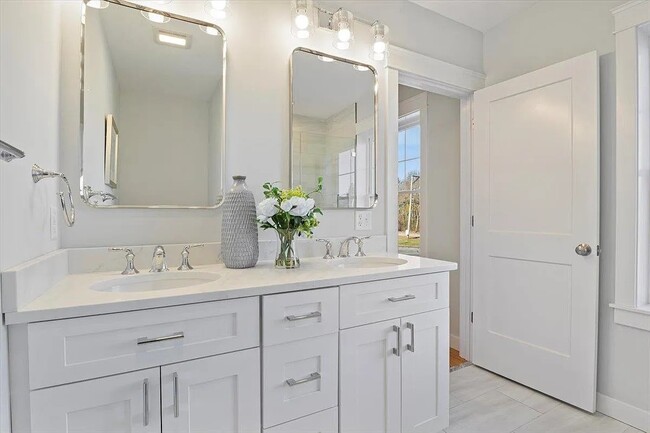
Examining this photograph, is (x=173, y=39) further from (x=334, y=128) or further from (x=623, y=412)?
(x=623, y=412)

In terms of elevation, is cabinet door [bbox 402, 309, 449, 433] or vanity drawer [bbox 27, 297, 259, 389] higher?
vanity drawer [bbox 27, 297, 259, 389]

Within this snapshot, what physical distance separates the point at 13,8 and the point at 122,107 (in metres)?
0.57

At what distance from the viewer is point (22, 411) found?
85 centimetres

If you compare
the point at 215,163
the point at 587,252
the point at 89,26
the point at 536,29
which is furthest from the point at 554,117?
the point at 89,26

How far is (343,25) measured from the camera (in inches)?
73.7

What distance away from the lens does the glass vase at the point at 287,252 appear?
154cm

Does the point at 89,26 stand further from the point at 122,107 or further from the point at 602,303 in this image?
the point at 602,303

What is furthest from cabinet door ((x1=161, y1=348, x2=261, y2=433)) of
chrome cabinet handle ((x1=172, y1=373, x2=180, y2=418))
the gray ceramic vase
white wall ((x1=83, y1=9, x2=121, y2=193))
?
white wall ((x1=83, y1=9, x2=121, y2=193))

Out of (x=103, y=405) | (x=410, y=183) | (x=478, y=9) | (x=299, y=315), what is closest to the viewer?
(x=103, y=405)

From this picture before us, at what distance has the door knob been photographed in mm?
1916

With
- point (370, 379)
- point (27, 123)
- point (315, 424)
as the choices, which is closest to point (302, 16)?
point (27, 123)

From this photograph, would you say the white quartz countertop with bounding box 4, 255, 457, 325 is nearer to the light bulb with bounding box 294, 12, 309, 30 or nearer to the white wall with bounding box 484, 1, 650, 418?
the white wall with bounding box 484, 1, 650, 418

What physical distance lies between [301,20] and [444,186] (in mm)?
1843

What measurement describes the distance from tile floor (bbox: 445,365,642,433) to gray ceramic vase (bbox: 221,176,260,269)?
1.33 metres
